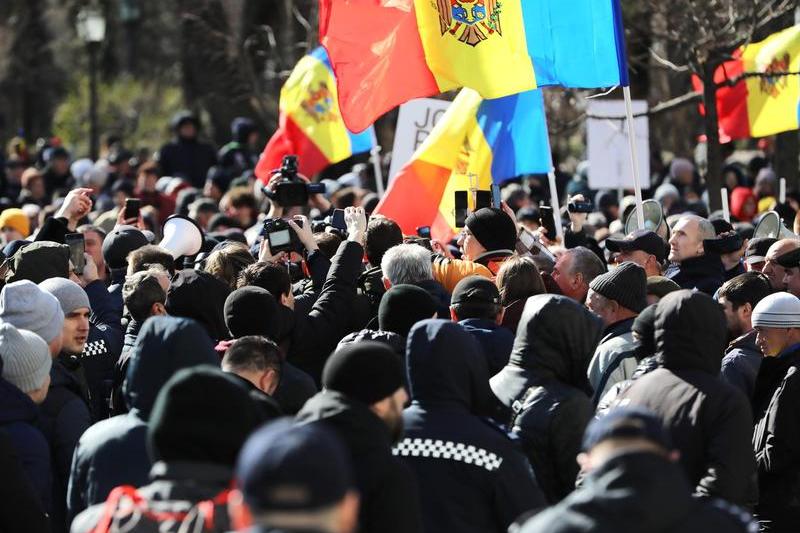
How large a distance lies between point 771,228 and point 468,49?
2.34 m

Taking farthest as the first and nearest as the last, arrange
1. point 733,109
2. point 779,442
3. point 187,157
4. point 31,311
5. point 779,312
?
point 187,157
point 733,109
point 779,312
point 779,442
point 31,311

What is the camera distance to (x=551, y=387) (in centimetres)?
548

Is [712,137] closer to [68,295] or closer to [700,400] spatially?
[68,295]

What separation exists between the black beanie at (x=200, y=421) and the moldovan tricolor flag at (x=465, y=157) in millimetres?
6702

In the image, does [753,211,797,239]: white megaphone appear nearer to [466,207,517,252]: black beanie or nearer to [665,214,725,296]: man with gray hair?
[665,214,725,296]: man with gray hair

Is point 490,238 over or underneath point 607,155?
over

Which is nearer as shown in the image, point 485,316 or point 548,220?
point 485,316

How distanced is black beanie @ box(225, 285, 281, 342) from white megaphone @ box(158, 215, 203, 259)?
10.2ft

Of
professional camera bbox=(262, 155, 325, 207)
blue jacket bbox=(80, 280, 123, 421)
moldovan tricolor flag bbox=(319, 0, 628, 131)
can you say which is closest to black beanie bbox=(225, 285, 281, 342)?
blue jacket bbox=(80, 280, 123, 421)

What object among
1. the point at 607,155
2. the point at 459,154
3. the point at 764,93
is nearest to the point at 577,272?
the point at 459,154

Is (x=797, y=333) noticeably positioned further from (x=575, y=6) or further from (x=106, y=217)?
(x=106, y=217)

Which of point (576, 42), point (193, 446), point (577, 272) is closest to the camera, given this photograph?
point (193, 446)

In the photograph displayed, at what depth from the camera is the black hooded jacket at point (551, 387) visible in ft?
17.6

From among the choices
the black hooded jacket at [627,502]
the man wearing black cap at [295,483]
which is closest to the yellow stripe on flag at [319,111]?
the black hooded jacket at [627,502]
